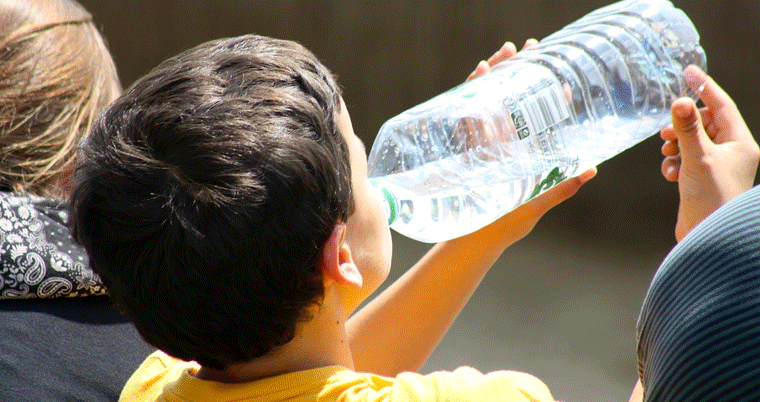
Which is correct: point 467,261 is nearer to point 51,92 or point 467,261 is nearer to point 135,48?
point 51,92

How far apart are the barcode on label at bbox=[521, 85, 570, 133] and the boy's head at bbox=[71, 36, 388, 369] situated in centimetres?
36

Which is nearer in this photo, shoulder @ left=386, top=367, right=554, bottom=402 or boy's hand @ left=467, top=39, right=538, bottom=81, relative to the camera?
shoulder @ left=386, top=367, right=554, bottom=402

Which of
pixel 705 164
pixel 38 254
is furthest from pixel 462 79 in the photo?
pixel 38 254

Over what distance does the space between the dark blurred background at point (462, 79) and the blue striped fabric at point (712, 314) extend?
1617mm

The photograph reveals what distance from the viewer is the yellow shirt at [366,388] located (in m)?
0.57

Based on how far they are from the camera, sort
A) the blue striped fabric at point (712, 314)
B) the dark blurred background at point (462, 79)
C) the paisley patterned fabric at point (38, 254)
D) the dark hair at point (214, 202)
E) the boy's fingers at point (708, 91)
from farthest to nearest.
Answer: the dark blurred background at point (462, 79)
the boy's fingers at point (708, 91)
the paisley patterned fabric at point (38, 254)
the dark hair at point (214, 202)
the blue striped fabric at point (712, 314)

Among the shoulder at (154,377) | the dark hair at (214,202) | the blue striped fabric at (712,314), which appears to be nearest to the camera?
the blue striped fabric at (712,314)

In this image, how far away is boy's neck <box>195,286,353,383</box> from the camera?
63 cm

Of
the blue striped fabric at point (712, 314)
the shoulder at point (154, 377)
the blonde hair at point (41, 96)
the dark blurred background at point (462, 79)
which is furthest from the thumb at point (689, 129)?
the dark blurred background at point (462, 79)

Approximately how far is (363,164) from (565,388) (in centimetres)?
156

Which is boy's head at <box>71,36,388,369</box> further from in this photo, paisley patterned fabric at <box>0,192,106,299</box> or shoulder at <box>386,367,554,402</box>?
paisley patterned fabric at <box>0,192,106,299</box>

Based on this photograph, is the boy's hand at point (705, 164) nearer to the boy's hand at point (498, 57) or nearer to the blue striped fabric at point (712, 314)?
the boy's hand at point (498, 57)

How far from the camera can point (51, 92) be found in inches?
35.7

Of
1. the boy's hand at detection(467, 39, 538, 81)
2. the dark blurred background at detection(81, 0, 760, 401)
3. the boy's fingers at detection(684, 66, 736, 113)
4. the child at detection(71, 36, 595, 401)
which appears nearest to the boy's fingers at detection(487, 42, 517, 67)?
the boy's hand at detection(467, 39, 538, 81)
